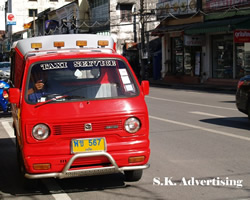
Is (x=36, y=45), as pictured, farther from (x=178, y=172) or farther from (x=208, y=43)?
(x=208, y=43)

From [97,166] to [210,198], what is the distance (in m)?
1.49

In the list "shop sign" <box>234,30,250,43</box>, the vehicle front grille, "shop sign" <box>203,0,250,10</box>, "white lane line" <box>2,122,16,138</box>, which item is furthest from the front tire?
"shop sign" <box>203,0,250,10</box>

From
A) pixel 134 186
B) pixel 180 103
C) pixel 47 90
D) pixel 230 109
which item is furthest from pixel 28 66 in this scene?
pixel 180 103

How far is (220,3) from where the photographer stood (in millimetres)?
29641

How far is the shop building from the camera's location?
91.2 ft

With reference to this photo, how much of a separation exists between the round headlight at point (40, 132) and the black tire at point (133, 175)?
146cm

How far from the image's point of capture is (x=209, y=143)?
9.87m

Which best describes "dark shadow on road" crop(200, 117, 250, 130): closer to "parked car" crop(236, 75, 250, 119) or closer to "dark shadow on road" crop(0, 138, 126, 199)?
"parked car" crop(236, 75, 250, 119)

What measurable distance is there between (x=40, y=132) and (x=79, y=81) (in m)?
1.15

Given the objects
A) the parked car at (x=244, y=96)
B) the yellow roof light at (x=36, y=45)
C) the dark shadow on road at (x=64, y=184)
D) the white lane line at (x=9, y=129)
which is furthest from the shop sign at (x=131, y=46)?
the yellow roof light at (x=36, y=45)

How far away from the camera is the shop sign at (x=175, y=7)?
33.0 m

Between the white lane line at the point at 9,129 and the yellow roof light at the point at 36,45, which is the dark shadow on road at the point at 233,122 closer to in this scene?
the white lane line at the point at 9,129

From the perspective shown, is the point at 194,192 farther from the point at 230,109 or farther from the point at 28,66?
the point at 230,109

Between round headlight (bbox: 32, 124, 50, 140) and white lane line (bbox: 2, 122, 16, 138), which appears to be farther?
white lane line (bbox: 2, 122, 16, 138)
